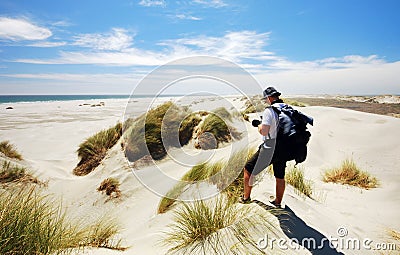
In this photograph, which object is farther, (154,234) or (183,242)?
(154,234)

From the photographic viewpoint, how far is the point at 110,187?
602 centimetres

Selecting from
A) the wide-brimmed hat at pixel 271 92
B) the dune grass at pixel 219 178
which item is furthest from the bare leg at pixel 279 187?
the wide-brimmed hat at pixel 271 92

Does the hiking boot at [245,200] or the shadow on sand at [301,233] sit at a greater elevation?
the hiking boot at [245,200]

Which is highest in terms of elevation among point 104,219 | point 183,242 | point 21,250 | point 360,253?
point 21,250

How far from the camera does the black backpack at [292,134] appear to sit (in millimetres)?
3359

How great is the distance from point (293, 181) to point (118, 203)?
12.6ft

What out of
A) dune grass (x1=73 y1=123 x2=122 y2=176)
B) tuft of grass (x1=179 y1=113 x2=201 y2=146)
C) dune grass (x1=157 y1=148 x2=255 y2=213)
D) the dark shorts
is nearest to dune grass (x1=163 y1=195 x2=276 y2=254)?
the dark shorts

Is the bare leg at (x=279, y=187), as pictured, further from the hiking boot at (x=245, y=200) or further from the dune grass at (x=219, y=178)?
the dune grass at (x=219, y=178)

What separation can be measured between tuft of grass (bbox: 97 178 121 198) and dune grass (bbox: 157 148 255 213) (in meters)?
1.53

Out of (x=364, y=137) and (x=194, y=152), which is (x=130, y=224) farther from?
(x=364, y=137)

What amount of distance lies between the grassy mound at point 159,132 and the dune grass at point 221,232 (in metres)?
4.45

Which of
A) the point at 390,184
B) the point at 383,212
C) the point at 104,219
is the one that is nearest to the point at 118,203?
the point at 104,219

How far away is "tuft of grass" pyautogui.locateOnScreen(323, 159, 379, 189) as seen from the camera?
5965mm

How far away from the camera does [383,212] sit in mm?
4578
